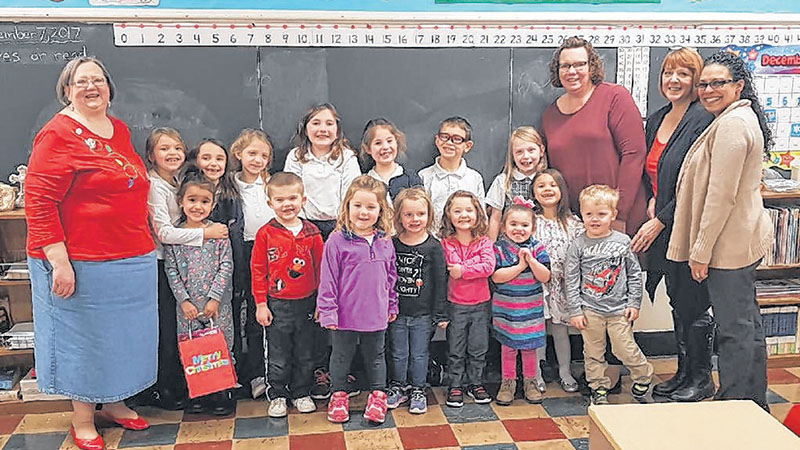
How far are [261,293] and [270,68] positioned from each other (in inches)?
39.5

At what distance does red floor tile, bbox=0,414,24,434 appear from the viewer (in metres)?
3.20

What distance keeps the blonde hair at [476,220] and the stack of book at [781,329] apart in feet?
5.04

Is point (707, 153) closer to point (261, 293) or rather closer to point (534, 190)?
point (534, 190)

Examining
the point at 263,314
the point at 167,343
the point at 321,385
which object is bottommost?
the point at 321,385

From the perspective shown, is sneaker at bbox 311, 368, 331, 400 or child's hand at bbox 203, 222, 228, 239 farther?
sneaker at bbox 311, 368, 331, 400

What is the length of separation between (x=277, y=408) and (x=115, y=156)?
1267 mm

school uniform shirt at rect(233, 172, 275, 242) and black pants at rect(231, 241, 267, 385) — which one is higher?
school uniform shirt at rect(233, 172, 275, 242)

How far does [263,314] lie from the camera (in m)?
3.22

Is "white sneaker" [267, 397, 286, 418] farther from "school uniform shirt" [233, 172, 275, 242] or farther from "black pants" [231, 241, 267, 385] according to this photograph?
"school uniform shirt" [233, 172, 275, 242]

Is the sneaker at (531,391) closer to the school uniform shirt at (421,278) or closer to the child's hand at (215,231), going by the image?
the school uniform shirt at (421,278)

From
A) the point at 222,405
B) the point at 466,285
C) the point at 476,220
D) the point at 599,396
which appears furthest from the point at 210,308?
the point at 599,396

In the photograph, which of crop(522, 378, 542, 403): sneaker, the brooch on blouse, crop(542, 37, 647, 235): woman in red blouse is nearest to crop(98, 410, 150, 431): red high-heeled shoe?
the brooch on blouse

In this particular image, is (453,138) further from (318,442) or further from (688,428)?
(688,428)

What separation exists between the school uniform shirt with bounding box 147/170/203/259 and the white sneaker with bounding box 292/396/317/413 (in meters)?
0.82
